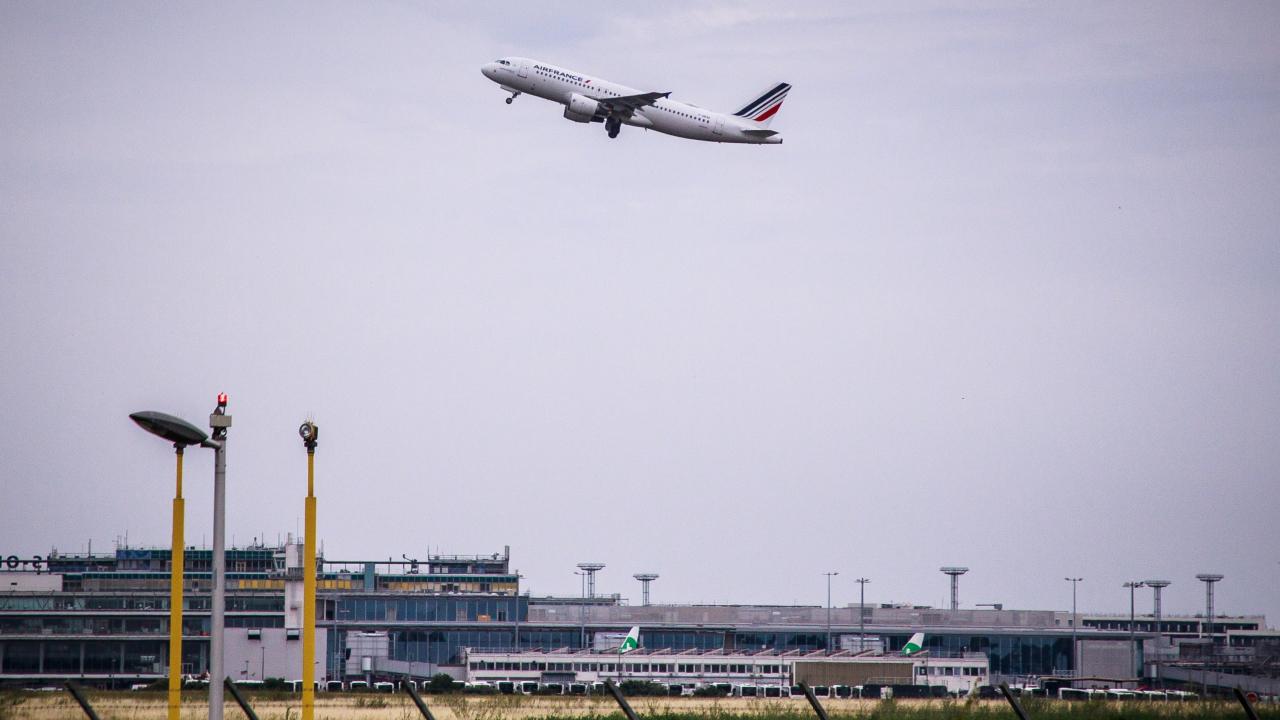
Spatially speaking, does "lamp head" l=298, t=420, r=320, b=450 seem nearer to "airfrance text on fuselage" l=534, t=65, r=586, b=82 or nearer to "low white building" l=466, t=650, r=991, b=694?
"airfrance text on fuselage" l=534, t=65, r=586, b=82

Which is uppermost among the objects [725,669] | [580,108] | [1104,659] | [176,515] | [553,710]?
[580,108]

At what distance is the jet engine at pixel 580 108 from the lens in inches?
4117

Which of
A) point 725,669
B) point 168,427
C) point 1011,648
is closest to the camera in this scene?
point 168,427

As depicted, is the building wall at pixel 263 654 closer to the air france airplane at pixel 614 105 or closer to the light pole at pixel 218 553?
the air france airplane at pixel 614 105

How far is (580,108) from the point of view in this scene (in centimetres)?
10456

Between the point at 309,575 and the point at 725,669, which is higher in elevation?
the point at 309,575

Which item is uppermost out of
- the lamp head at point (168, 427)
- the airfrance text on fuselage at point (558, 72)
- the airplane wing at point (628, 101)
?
the airfrance text on fuselage at point (558, 72)

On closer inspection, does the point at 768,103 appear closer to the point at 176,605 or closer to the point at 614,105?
the point at 614,105

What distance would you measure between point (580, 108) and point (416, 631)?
102m

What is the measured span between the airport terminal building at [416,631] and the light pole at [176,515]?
9229cm

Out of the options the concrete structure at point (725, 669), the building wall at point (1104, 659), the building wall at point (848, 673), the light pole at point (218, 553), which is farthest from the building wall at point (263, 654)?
the light pole at point (218, 553)

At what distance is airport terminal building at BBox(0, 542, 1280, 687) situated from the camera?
139750mm

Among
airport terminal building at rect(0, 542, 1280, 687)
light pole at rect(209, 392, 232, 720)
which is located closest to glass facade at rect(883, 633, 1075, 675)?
airport terminal building at rect(0, 542, 1280, 687)

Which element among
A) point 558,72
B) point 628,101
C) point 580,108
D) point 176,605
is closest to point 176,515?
point 176,605
